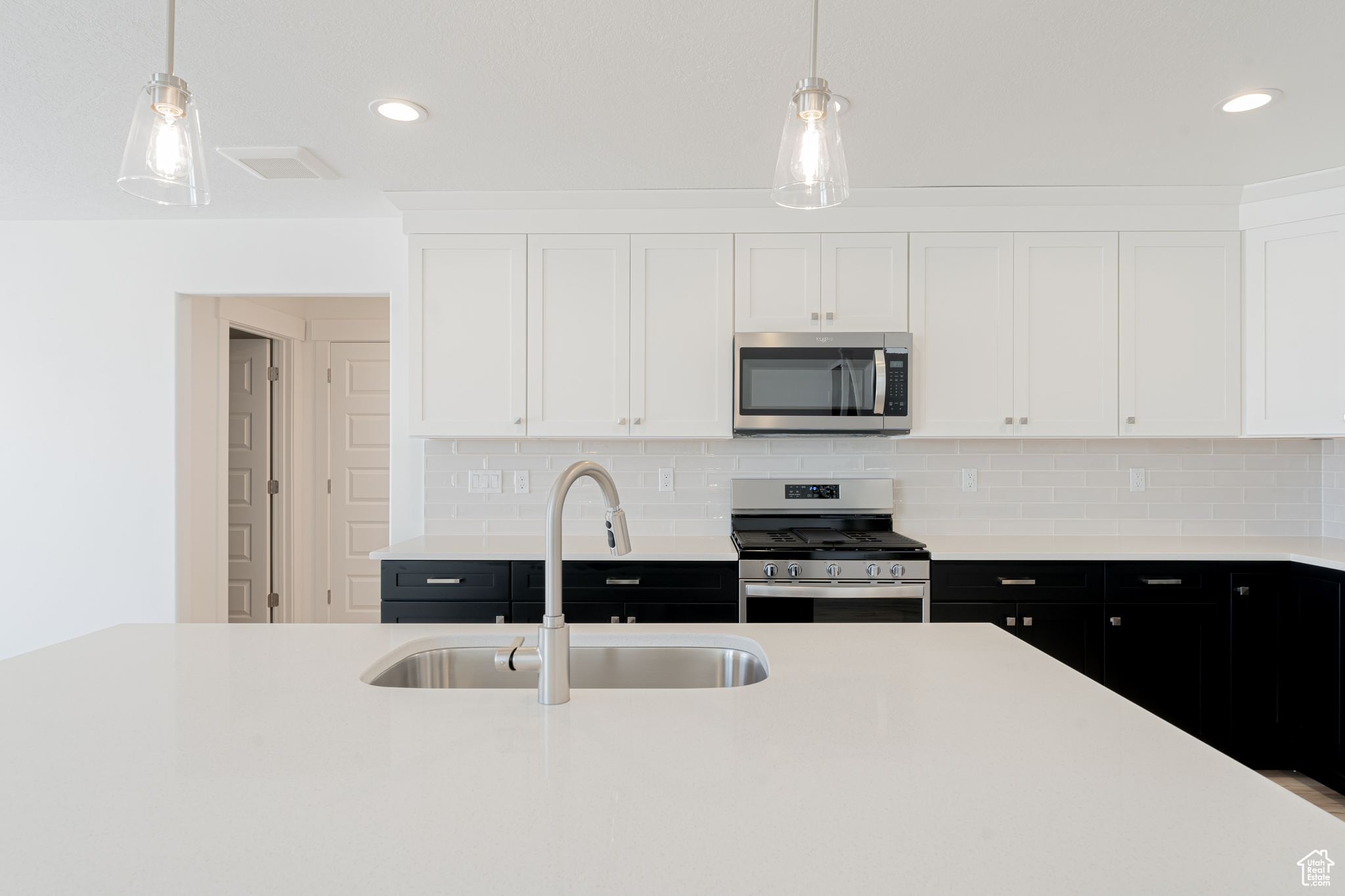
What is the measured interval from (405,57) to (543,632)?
166 cm

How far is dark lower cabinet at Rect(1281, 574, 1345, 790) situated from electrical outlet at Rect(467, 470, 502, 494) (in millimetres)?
3195

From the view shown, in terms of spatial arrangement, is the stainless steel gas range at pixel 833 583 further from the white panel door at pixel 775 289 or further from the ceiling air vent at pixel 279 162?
the ceiling air vent at pixel 279 162

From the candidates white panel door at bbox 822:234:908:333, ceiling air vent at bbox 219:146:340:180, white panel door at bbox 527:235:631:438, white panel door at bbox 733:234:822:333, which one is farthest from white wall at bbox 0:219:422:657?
white panel door at bbox 822:234:908:333

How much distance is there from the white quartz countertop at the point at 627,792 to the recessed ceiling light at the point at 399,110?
1.72 m

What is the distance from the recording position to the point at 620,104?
2271 mm

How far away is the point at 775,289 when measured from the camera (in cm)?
313

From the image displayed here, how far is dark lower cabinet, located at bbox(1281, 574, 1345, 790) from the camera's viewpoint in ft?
8.68

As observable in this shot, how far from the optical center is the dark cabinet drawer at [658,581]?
2852mm

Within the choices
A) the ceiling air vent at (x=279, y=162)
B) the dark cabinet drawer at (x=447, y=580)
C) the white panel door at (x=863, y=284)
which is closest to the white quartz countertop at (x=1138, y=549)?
the white panel door at (x=863, y=284)

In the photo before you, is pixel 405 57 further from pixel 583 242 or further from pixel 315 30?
pixel 583 242

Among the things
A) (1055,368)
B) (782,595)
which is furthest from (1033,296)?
(782,595)

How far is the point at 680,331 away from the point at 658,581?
3.41 feet

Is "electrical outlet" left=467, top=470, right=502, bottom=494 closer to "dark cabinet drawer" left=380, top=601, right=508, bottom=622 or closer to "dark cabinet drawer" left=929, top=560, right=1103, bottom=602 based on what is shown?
"dark cabinet drawer" left=380, top=601, right=508, bottom=622

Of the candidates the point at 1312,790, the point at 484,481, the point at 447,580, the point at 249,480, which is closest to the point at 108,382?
the point at 249,480
